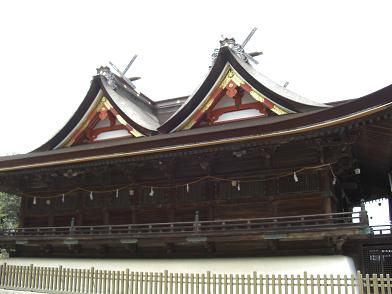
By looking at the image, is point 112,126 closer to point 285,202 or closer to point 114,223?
point 114,223

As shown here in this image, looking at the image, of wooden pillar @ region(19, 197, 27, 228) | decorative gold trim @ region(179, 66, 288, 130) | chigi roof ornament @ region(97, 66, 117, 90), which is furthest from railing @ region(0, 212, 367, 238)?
chigi roof ornament @ region(97, 66, 117, 90)

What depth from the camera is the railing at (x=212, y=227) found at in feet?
41.2

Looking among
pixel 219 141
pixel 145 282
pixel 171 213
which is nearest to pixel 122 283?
pixel 145 282

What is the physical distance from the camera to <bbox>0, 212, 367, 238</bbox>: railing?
12.6 meters

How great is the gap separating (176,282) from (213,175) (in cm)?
437

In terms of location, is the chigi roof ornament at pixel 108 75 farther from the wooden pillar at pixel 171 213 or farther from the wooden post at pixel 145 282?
the wooden post at pixel 145 282

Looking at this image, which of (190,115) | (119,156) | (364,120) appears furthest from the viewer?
(190,115)

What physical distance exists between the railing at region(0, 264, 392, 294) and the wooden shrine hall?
4.97 feet

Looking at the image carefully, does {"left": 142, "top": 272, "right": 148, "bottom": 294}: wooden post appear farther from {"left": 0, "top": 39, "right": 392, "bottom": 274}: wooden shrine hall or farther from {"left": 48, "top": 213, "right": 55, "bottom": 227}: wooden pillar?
{"left": 48, "top": 213, "right": 55, "bottom": 227}: wooden pillar

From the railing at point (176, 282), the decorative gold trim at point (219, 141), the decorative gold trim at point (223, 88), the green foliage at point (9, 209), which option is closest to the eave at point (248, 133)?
the decorative gold trim at point (219, 141)

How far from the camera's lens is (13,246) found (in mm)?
19766

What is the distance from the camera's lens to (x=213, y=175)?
15570mm

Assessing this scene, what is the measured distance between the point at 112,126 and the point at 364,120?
1288 centimetres

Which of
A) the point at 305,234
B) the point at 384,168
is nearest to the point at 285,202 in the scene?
the point at 305,234
